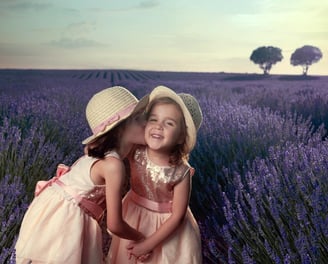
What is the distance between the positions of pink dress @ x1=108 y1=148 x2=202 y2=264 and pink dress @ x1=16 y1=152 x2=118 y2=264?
0.33 feet

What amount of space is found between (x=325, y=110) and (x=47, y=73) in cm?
156

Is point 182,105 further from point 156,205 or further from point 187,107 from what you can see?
point 156,205

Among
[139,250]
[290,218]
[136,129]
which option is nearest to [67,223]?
[139,250]

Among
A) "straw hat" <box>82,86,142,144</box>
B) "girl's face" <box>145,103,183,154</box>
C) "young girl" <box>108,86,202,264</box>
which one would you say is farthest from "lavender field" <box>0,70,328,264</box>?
"straw hat" <box>82,86,142,144</box>

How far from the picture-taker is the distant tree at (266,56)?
128 inches

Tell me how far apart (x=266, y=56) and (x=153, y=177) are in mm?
1642

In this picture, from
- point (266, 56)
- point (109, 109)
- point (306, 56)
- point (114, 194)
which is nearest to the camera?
point (114, 194)

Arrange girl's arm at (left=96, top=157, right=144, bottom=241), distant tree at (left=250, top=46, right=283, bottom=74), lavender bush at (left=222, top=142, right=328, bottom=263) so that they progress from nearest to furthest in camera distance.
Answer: lavender bush at (left=222, top=142, right=328, bottom=263), girl's arm at (left=96, top=157, right=144, bottom=241), distant tree at (left=250, top=46, right=283, bottom=74)

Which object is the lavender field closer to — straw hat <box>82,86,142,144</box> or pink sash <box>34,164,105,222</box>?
pink sash <box>34,164,105,222</box>

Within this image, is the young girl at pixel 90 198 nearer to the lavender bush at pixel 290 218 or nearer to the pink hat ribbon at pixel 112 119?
the pink hat ribbon at pixel 112 119

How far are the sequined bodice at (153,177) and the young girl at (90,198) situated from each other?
71mm

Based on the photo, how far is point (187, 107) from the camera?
6.18 ft

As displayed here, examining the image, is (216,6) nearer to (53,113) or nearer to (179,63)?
(179,63)

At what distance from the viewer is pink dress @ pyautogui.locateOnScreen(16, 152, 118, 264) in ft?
5.70
